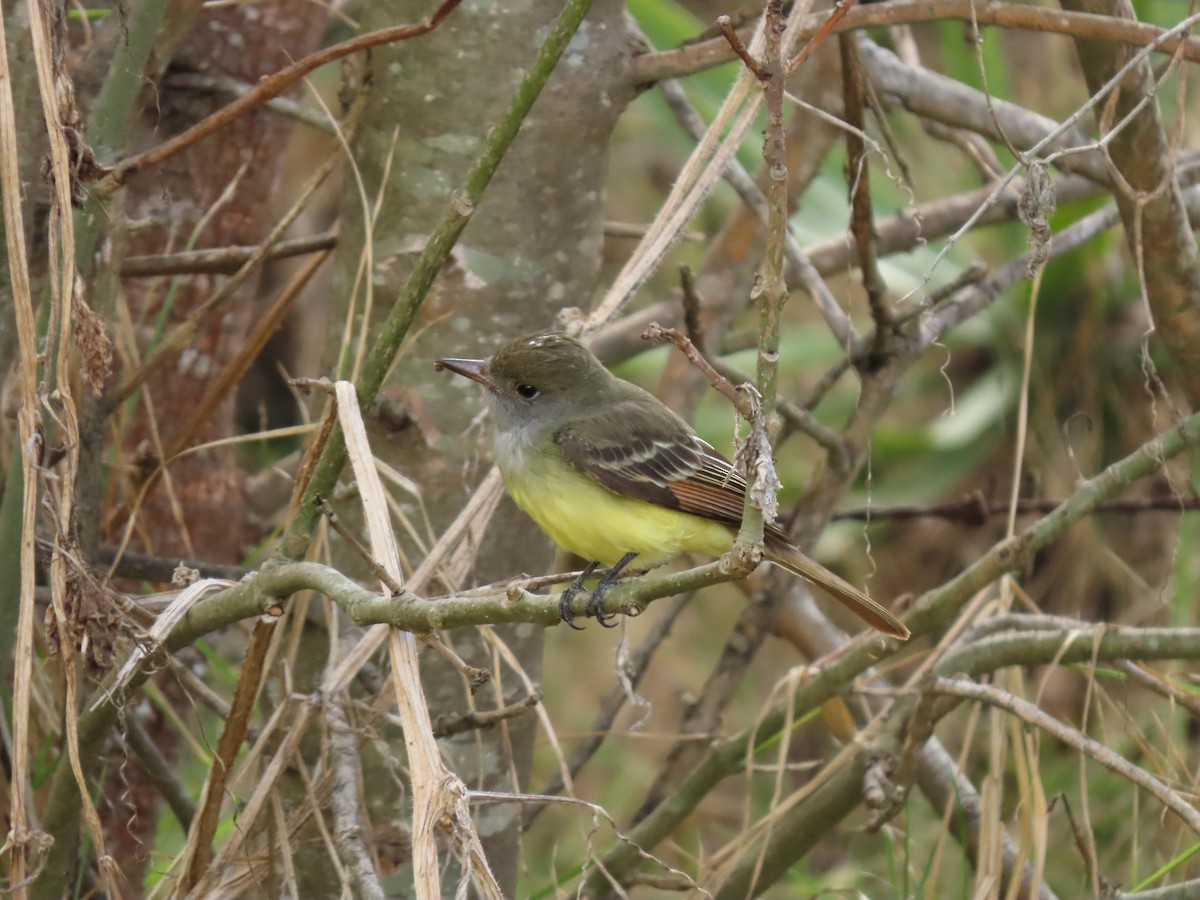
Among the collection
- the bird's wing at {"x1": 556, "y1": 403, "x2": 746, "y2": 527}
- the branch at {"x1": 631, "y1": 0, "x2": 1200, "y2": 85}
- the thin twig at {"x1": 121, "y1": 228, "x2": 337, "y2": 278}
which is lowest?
the bird's wing at {"x1": 556, "y1": 403, "x2": 746, "y2": 527}

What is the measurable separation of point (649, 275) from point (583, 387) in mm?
590

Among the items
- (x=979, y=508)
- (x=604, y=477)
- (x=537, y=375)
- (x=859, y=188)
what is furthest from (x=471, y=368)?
(x=979, y=508)

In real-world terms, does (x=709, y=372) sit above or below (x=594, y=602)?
above

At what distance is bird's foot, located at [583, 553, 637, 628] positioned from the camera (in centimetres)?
251

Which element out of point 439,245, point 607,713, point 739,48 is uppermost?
point 739,48

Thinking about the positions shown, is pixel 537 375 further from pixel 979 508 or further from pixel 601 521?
pixel 979 508

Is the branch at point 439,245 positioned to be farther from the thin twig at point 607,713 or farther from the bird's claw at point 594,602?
the thin twig at point 607,713

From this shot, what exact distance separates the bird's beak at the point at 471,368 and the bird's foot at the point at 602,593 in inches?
18.2

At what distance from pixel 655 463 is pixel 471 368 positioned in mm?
475

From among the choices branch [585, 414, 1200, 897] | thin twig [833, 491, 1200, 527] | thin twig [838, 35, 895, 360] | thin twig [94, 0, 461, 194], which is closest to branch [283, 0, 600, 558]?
thin twig [94, 0, 461, 194]

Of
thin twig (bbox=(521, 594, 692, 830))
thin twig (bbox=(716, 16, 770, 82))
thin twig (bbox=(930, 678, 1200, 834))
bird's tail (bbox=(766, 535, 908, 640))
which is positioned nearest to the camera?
thin twig (bbox=(716, 16, 770, 82))

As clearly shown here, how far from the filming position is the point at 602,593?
2557mm

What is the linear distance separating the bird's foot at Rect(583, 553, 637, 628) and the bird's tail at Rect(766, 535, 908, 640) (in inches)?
12.1

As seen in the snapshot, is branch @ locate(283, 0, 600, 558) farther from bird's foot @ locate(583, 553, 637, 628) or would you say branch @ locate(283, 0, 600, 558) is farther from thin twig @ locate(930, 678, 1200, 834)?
thin twig @ locate(930, 678, 1200, 834)
